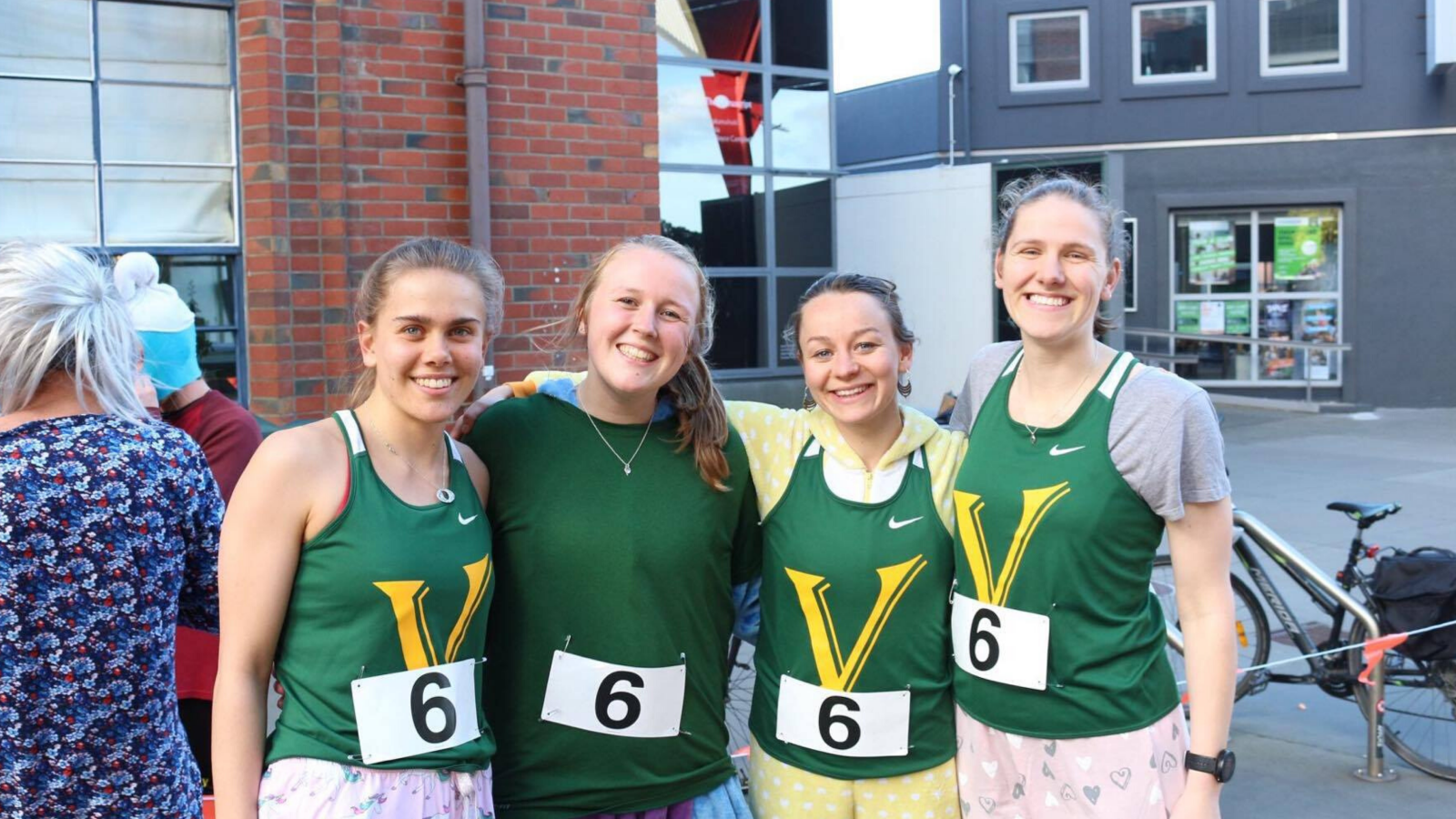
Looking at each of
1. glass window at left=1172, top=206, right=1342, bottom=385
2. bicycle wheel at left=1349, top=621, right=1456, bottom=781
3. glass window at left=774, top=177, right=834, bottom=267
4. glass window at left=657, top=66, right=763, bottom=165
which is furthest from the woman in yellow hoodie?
glass window at left=1172, top=206, right=1342, bottom=385

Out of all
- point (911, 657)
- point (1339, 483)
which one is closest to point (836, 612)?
point (911, 657)

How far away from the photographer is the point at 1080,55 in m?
19.3

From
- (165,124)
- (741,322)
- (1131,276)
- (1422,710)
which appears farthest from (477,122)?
(1131,276)

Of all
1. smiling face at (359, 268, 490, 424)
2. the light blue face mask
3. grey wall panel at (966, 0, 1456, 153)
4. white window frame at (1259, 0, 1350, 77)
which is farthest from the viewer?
white window frame at (1259, 0, 1350, 77)

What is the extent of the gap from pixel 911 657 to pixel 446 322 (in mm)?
1032

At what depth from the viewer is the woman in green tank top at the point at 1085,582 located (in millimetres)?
2285

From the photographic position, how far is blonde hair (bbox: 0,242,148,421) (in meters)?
2.21

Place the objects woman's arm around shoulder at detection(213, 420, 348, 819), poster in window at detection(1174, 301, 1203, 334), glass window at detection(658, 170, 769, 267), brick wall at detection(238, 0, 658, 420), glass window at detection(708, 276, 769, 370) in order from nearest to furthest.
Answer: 1. woman's arm around shoulder at detection(213, 420, 348, 819)
2. brick wall at detection(238, 0, 658, 420)
3. glass window at detection(658, 170, 769, 267)
4. glass window at detection(708, 276, 769, 370)
5. poster in window at detection(1174, 301, 1203, 334)

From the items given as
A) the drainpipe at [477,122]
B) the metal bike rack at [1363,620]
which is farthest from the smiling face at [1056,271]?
the drainpipe at [477,122]

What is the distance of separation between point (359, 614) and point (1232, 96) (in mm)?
18793

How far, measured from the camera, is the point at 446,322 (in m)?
2.18

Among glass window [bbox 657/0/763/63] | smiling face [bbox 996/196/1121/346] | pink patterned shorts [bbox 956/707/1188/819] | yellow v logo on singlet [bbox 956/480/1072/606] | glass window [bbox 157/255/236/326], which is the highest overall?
glass window [bbox 657/0/763/63]

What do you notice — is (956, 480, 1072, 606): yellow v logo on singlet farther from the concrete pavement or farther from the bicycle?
the concrete pavement

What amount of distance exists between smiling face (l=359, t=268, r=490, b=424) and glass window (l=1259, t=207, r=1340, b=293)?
718 inches
